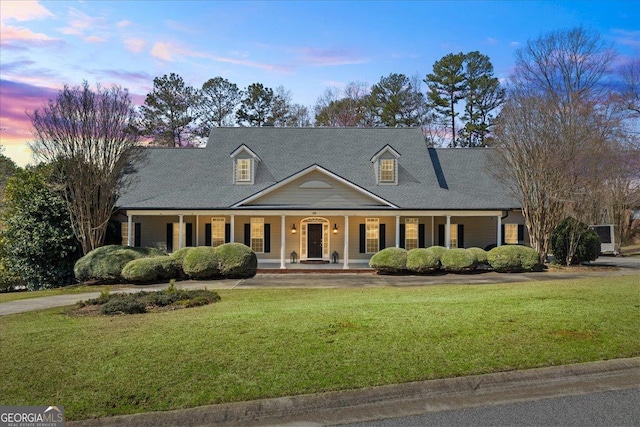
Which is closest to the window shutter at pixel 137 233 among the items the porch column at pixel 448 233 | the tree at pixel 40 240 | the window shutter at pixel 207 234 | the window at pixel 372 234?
the window shutter at pixel 207 234

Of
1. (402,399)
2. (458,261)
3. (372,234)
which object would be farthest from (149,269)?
(402,399)

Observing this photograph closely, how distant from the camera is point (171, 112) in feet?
167

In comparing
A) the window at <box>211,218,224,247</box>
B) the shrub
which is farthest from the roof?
the shrub

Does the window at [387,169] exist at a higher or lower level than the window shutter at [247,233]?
higher

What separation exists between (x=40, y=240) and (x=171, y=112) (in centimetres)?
3252

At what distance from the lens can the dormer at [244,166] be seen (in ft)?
89.1

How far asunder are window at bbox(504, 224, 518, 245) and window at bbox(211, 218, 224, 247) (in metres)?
15.0

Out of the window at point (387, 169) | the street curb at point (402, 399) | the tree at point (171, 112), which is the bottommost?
the street curb at point (402, 399)

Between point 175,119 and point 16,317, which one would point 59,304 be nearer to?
point 16,317

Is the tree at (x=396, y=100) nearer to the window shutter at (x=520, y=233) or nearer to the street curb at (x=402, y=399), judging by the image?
the window shutter at (x=520, y=233)

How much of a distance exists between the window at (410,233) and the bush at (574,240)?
6.37 m

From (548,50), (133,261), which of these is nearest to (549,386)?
(133,261)

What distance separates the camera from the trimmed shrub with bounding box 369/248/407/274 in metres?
21.0

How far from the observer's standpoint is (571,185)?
2252 centimetres
